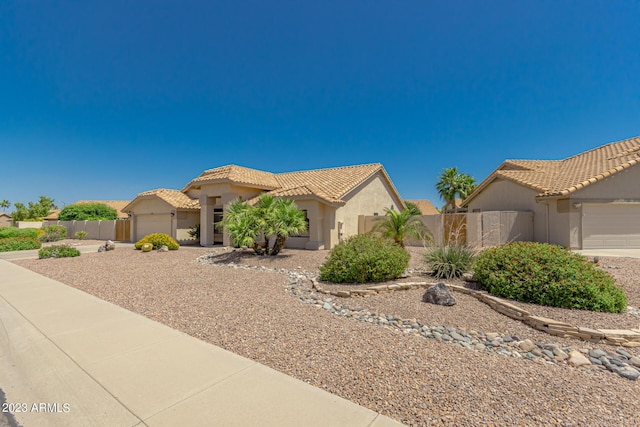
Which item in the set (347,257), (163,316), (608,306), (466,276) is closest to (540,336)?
(608,306)

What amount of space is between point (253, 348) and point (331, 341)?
1.25 meters

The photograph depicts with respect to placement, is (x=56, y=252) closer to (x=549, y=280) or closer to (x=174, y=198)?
(x=174, y=198)

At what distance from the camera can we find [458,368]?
13.4 feet

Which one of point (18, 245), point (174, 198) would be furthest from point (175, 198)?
point (18, 245)

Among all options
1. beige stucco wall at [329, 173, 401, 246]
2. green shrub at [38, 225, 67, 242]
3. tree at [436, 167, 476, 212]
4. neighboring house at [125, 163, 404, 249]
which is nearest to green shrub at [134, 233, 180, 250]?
neighboring house at [125, 163, 404, 249]

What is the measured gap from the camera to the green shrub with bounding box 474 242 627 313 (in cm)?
638

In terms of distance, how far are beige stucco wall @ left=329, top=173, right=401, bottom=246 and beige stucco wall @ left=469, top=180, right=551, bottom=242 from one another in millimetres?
6948

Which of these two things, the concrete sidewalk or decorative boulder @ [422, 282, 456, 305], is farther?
decorative boulder @ [422, 282, 456, 305]

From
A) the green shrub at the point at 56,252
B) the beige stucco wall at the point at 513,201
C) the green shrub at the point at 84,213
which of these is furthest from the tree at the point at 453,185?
the green shrub at the point at 84,213

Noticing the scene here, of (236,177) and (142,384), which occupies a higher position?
(236,177)

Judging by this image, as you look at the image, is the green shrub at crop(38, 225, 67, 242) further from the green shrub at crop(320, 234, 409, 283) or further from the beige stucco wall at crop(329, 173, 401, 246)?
the green shrub at crop(320, 234, 409, 283)

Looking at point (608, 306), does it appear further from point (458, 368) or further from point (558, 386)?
point (458, 368)

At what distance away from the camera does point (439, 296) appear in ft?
23.1

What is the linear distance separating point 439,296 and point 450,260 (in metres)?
2.61
